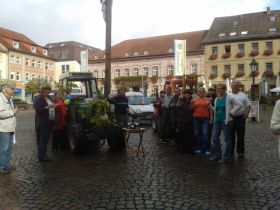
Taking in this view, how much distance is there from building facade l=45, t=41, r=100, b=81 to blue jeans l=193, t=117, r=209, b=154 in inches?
2796

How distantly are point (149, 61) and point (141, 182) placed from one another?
65.0m

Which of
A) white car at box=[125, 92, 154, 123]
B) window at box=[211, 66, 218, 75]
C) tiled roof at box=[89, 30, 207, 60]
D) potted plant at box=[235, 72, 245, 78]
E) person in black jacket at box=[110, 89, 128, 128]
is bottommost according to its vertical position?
white car at box=[125, 92, 154, 123]

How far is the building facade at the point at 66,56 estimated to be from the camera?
3201 inches

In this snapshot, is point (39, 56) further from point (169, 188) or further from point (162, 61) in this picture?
point (169, 188)

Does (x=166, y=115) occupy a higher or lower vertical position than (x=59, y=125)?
higher

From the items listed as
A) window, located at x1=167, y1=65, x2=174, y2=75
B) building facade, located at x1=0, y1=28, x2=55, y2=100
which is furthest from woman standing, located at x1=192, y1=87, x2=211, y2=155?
window, located at x1=167, y1=65, x2=174, y2=75

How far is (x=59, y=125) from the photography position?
1086cm

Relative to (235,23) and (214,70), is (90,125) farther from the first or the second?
(235,23)

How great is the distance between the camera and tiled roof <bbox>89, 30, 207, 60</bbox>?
68100mm

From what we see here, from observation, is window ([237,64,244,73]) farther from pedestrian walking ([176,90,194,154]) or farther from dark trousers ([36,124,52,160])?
dark trousers ([36,124,52,160])

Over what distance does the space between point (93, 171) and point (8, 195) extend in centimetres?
212

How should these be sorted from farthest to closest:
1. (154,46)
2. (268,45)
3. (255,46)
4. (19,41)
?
(154,46)
(19,41)
(255,46)
(268,45)

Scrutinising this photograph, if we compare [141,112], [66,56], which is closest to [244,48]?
[66,56]

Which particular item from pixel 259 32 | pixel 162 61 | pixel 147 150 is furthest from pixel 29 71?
pixel 147 150
